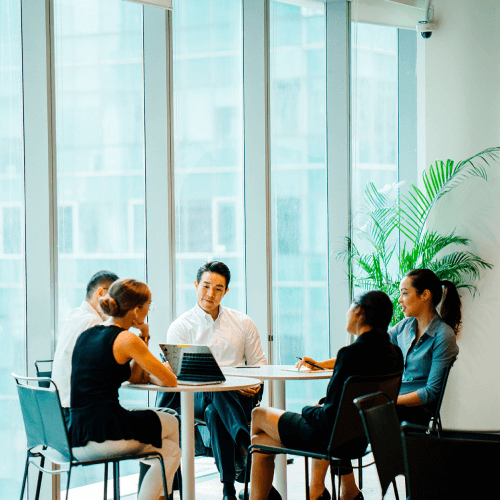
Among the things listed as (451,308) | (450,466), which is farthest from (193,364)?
(451,308)

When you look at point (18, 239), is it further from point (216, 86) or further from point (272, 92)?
point (272, 92)

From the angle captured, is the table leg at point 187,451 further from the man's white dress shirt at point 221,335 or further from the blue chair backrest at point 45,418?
the man's white dress shirt at point 221,335

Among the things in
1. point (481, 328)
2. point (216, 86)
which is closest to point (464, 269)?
point (481, 328)

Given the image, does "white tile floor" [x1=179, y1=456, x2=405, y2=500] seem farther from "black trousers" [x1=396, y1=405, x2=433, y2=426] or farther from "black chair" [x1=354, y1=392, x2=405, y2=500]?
"black chair" [x1=354, y1=392, x2=405, y2=500]

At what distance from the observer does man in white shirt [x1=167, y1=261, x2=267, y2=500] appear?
3572 millimetres

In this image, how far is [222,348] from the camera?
13.1ft

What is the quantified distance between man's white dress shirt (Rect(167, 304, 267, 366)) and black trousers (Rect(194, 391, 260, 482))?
1.24 ft

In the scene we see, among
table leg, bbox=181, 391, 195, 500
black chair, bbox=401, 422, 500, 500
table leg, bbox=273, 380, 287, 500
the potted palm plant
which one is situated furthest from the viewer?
the potted palm plant

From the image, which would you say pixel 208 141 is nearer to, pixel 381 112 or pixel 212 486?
pixel 381 112

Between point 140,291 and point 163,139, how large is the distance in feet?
5.58

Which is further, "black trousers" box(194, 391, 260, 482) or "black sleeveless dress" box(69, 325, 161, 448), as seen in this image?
"black trousers" box(194, 391, 260, 482)

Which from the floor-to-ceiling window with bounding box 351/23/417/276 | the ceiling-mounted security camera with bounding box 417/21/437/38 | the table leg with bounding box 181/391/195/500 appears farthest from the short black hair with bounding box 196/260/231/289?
the ceiling-mounted security camera with bounding box 417/21/437/38

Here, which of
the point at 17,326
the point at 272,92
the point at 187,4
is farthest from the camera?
the point at 272,92

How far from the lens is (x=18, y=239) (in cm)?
369
